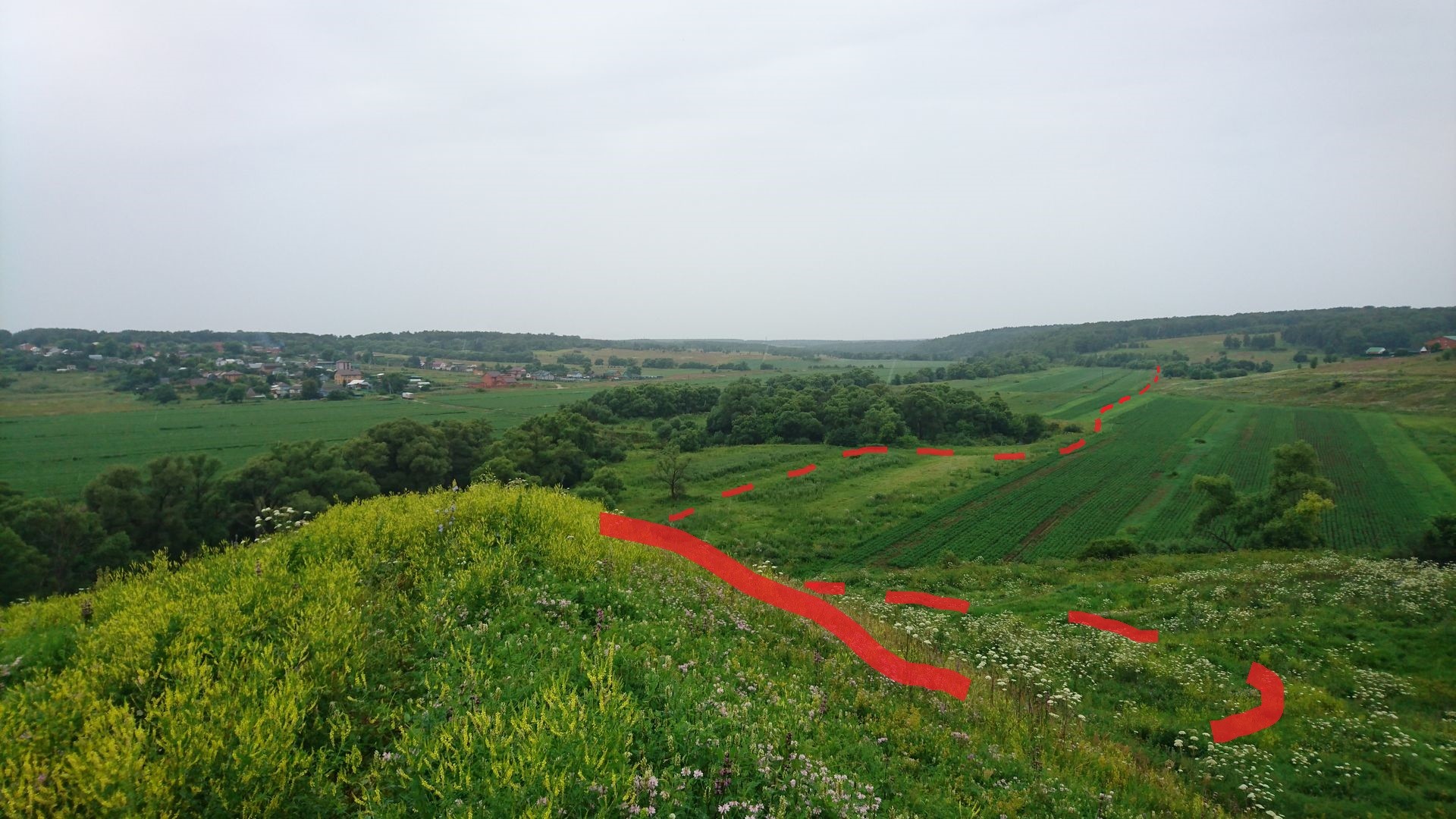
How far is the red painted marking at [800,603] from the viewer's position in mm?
9320

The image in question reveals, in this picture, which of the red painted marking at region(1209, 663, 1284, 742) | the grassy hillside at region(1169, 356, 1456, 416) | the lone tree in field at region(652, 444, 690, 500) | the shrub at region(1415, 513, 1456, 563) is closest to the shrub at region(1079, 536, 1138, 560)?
the shrub at region(1415, 513, 1456, 563)

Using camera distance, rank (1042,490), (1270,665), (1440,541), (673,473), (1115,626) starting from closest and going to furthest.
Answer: (1270,665) < (1115,626) < (1440,541) < (1042,490) < (673,473)

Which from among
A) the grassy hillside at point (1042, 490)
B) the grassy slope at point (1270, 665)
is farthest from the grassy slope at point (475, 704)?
the grassy hillside at point (1042, 490)

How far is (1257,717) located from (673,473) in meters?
40.3

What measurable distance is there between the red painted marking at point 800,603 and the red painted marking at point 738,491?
1209 inches

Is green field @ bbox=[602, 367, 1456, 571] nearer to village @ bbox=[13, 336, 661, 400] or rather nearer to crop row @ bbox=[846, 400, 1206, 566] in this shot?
crop row @ bbox=[846, 400, 1206, 566]

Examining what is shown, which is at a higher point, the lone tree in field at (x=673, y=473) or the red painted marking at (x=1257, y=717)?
the red painted marking at (x=1257, y=717)

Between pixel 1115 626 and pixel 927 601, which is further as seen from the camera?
pixel 927 601

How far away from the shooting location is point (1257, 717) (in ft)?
35.6

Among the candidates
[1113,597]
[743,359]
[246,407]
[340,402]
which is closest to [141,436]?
[246,407]

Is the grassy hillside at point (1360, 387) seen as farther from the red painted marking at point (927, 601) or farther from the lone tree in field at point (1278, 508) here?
the red painted marking at point (927, 601)

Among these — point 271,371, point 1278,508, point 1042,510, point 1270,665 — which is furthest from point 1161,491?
point 271,371

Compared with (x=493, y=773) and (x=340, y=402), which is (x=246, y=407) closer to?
(x=340, y=402)

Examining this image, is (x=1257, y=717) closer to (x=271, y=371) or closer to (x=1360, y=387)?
(x=1360, y=387)
